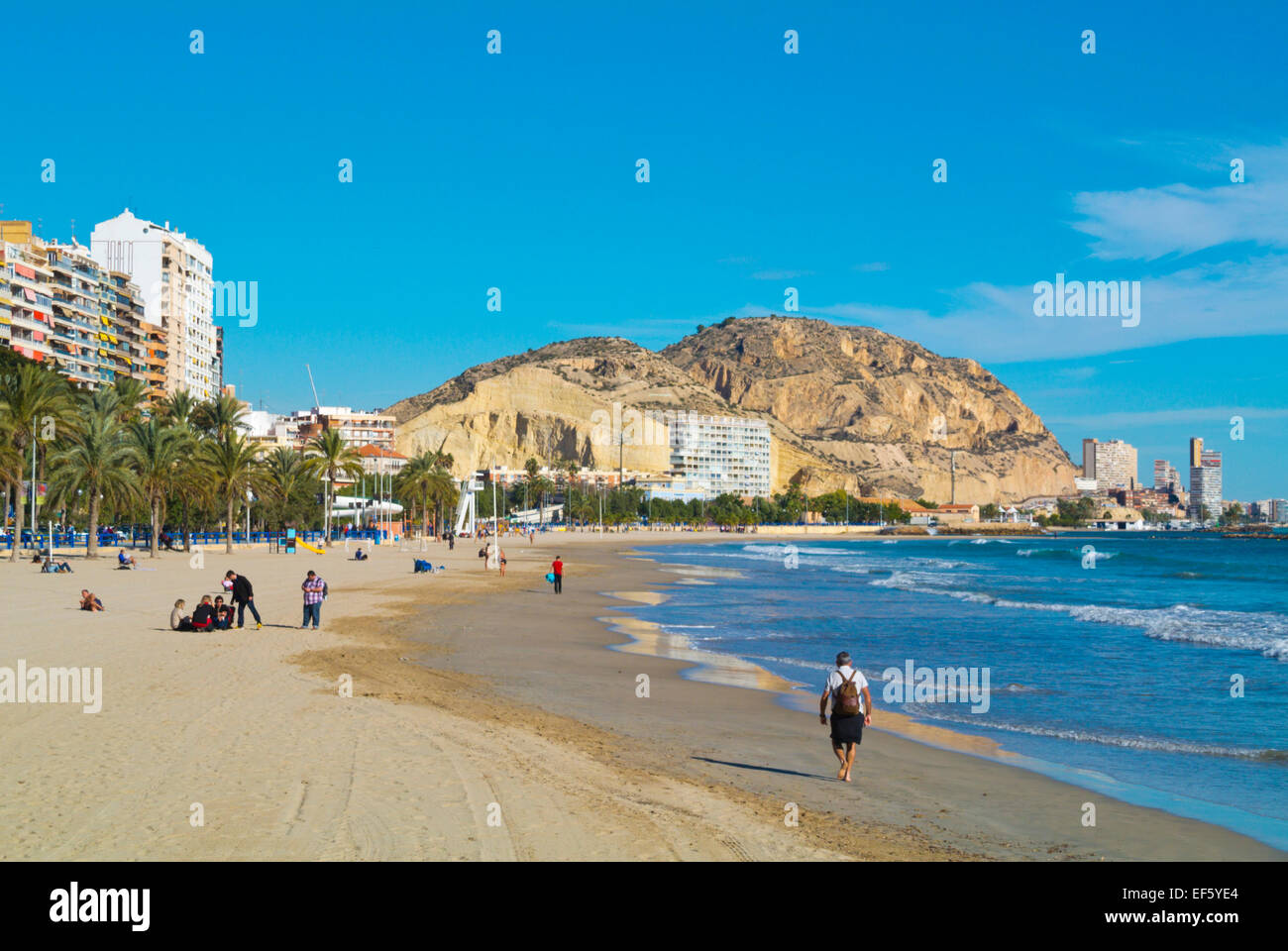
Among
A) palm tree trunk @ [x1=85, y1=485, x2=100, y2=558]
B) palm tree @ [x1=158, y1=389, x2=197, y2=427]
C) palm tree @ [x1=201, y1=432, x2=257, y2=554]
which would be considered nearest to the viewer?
palm tree trunk @ [x1=85, y1=485, x2=100, y2=558]

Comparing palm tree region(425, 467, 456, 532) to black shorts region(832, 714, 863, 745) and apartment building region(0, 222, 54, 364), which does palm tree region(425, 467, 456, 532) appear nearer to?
apartment building region(0, 222, 54, 364)

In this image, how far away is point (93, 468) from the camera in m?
43.1

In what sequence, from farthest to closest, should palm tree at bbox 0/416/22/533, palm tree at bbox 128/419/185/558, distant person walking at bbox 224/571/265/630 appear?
palm tree at bbox 128/419/185/558, palm tree at bbox 0/416/22/533, distant person walking at bbox 224/571/265/630

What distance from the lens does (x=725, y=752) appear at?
11.1 meters

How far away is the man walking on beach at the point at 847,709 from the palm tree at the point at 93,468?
139ft

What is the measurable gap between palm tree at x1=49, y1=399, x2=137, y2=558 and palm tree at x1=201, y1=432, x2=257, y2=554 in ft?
26.9

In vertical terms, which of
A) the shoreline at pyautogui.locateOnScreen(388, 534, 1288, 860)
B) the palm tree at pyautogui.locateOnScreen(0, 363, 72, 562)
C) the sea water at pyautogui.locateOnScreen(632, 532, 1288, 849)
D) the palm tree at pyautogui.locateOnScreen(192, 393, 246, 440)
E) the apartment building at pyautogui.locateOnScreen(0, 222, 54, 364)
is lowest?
the sea water at pyautogui.locateOnScreen(632, 532, 1288, 849)

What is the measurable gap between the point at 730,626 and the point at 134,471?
34.9 metres

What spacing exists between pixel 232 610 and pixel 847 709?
48.7 ft

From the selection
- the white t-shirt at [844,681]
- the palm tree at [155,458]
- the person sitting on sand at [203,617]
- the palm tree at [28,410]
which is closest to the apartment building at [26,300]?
the palm tree at [155,458]

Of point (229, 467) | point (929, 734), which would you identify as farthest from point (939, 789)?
point (229, 467)

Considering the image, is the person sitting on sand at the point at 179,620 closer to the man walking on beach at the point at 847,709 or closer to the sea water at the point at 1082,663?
the sea water at the point at 1082,663

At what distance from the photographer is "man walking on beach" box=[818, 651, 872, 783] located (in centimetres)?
986

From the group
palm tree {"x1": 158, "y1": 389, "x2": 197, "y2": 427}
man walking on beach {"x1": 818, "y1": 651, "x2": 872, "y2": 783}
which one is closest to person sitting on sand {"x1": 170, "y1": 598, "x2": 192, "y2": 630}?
man walking on beach {"x1": 818, "y1": 651, "x2": 872, "y2": 783}
